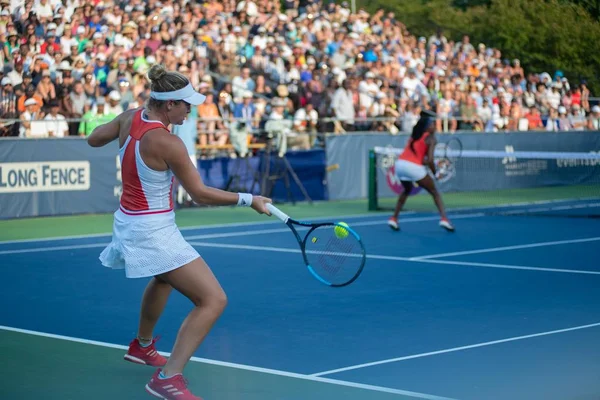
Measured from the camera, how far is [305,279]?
10.9 m

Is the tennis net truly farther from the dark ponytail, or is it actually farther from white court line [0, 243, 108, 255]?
white court line [0, 243, 108, 255]

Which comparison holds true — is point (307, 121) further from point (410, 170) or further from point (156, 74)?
point (156, 74)

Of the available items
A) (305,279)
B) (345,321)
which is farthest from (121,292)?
(345,321)

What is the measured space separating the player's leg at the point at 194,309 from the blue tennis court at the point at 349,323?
0.41 metres

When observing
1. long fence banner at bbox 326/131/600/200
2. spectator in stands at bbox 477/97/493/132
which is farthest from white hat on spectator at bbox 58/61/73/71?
spectator in stands at bbox 477/97/493/132

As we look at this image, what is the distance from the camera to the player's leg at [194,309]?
230 inches

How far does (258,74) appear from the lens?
2331 cm

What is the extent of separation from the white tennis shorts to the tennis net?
3596mm

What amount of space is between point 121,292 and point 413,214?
9118 mm

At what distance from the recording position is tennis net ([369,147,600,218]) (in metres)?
19.6

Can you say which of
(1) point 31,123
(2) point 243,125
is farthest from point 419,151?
(1) point 31,123

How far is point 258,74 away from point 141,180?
17565mm

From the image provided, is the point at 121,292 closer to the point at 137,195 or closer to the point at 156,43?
the point at 137,195

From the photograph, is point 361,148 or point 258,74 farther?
point 258,74
